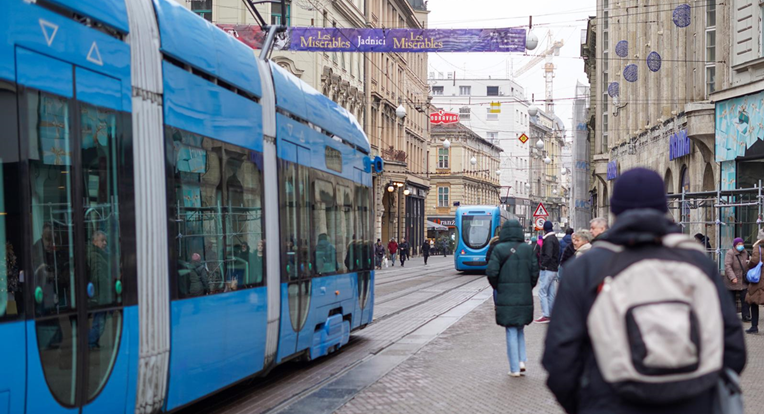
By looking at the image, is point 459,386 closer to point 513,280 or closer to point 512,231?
point 513,280

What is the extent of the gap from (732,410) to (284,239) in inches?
245

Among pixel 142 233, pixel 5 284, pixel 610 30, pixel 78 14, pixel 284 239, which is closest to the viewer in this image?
pixel 5 284

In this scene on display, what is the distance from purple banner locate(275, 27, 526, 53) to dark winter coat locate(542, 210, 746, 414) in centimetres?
1850

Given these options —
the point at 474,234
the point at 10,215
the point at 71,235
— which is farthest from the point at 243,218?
the point at 474,234

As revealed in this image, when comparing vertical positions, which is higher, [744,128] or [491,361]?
[744,128]

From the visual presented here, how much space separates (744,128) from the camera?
22.2 m

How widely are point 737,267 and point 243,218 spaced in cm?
979

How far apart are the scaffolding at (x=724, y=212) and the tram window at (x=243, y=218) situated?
32.3 ft

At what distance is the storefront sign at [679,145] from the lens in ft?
93.9

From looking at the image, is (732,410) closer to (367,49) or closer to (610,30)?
(367,49)

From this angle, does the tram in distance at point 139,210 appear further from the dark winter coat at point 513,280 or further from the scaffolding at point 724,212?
the scaffolding at point 724,212

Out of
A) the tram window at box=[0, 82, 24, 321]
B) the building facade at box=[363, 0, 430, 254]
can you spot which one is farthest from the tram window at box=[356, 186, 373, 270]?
the building facade at box=[363, 0, 430, 254]

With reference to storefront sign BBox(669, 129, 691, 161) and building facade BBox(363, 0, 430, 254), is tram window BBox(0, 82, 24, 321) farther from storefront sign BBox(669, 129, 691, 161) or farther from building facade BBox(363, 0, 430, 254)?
building facade BBox(363, 0, 430, 254)

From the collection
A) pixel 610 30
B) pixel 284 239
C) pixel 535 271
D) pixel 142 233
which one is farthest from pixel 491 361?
pixel 610 30
